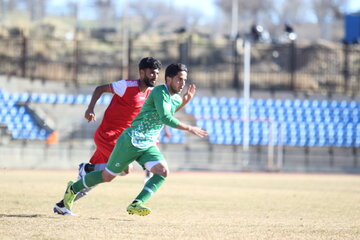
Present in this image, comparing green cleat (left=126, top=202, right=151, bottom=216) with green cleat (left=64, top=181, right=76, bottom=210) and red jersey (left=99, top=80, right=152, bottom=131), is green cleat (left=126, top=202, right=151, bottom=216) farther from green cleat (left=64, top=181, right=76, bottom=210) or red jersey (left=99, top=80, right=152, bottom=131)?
red jersey (left=99, top=80, right=152, bottom=131)

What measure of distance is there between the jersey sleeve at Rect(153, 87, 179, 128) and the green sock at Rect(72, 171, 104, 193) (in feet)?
4.11

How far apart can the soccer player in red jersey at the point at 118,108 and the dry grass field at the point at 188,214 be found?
0.68 meters

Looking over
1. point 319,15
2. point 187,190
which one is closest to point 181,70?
point 187,190

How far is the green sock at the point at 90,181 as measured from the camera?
9023 millimetres

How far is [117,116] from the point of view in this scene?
966cm

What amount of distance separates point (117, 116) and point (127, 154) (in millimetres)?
1146

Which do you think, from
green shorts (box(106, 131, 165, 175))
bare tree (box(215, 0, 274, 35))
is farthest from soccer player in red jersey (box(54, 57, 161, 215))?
bare tree (box(215, 0, 274, 35))

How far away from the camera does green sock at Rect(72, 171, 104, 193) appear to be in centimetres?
902

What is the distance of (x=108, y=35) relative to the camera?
50875mm

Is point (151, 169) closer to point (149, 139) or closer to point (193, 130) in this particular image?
point (149, 139)

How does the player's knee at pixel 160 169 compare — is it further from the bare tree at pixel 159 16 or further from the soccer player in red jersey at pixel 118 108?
the bare tree at pixel 159 16

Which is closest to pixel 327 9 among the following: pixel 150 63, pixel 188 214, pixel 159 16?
pixel 159 16

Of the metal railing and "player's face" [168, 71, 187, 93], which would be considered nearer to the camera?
"player's face" [168, 71, 187, 93]

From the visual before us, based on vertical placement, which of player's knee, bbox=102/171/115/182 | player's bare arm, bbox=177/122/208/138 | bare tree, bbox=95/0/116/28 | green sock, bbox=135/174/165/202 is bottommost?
green sock, bbox=135/174/165/202
